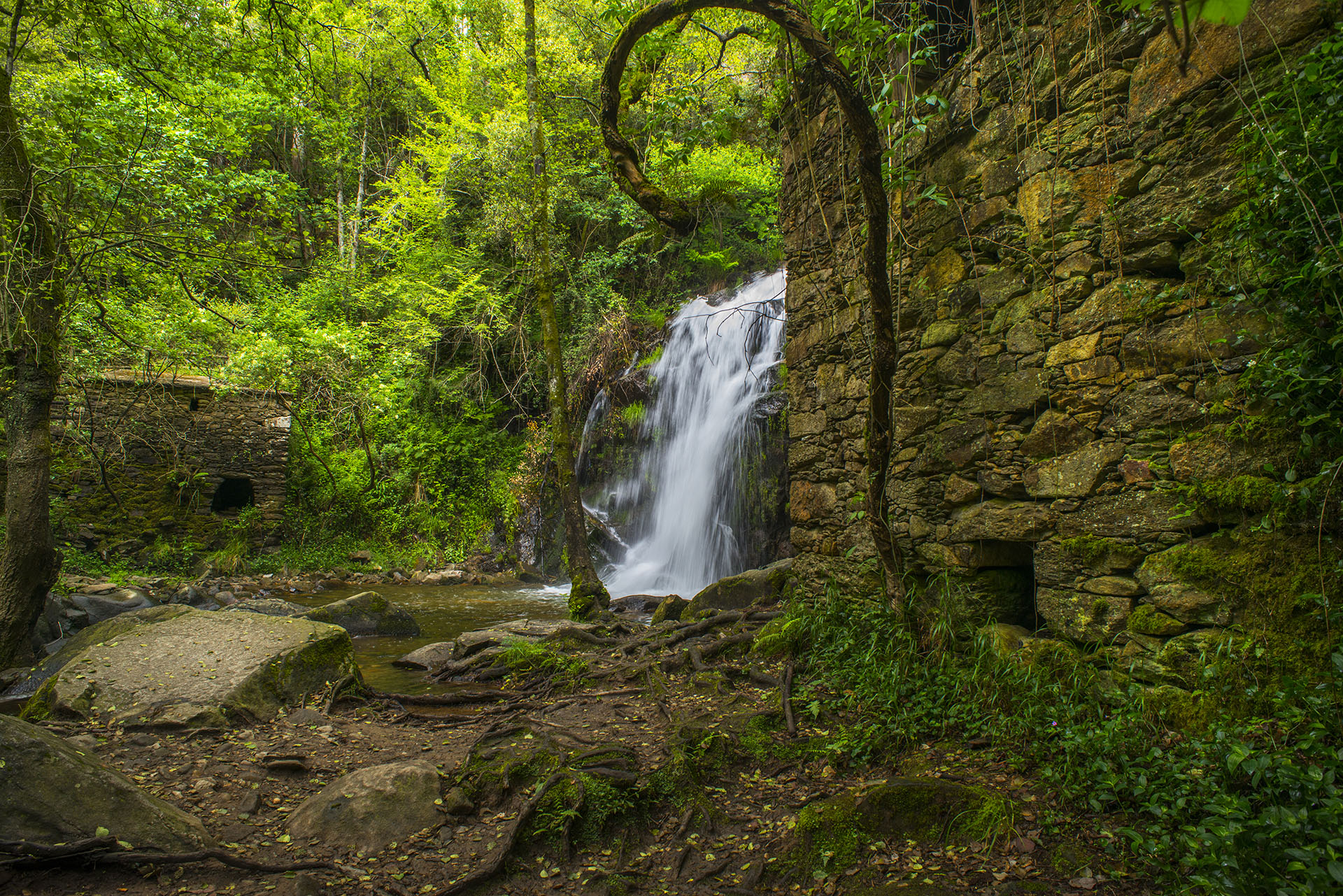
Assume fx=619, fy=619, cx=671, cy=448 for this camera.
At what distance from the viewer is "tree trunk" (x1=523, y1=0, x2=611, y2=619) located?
6957mm

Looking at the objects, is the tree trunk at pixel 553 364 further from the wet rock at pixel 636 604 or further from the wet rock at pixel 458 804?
the wet rock at pixel 458 804

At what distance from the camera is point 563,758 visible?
10.4 feet

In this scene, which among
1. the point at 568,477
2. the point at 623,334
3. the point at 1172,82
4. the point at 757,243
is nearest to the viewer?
the point at 1172,82

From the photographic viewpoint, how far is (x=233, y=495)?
13.0m

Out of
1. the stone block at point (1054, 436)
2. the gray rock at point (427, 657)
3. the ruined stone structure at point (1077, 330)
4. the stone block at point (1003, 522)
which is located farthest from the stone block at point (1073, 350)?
the gray rock at point (427, 657)

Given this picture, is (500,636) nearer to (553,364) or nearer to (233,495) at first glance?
(553,364)

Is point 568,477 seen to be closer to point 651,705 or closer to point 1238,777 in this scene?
point 651,705

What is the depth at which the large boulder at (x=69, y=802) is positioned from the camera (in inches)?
87.4

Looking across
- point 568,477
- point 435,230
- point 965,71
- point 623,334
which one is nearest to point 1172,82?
point 965,71

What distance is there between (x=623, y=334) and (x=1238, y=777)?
36.1ft

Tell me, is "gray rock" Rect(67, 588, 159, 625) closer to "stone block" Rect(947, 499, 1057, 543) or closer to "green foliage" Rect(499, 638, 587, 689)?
"green foliage" Rect(499, 638, 587, 689)

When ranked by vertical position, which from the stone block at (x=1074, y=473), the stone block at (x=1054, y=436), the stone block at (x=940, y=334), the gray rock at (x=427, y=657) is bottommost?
the gray rock at (x=427, y=657)

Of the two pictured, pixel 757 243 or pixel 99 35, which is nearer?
pixel 99 35

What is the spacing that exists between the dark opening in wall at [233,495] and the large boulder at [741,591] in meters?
10.9
